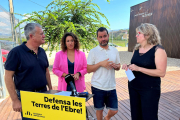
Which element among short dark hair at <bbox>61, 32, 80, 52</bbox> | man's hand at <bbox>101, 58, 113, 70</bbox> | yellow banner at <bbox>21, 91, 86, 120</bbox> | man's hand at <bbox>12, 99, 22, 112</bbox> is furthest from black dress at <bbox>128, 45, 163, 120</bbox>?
man's hand at <bbox>12, 99, 22, 112</bbox>

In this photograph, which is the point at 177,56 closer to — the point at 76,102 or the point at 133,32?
the point at 133,32

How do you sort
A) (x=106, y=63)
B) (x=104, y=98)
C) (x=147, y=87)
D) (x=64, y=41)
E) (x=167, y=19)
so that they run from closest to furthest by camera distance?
1. (x=147, y=87)
2. (x=106, y=63)
3. (x=104, y=98)
4. (x=64, y=41)
5. (x=167, y=19)

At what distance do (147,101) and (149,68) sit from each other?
0.42 metres

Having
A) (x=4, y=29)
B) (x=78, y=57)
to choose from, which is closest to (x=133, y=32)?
(x=4, y=29)

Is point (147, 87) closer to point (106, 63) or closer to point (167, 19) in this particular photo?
point (106, 63)

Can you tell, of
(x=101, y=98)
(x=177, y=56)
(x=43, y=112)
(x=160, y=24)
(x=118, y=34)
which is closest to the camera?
(x=43, y=112)

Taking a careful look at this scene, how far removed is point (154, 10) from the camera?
1232 cm

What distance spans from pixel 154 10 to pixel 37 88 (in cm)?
A: 1378

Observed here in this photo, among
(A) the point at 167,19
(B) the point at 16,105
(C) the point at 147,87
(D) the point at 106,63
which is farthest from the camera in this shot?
(A) the point at 167,19

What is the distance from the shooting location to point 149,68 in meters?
1.59

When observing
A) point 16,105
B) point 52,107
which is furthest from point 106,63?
point 16,105

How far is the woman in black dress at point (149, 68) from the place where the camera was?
1.51 metres

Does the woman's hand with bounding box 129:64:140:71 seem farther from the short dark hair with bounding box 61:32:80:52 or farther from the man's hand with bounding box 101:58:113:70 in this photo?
the short dark hair with bounding box 61:32:80:52

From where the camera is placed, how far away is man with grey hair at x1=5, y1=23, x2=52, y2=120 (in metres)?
1.45
